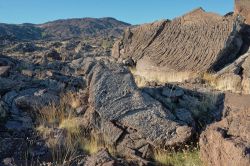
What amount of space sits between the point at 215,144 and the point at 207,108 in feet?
10.6

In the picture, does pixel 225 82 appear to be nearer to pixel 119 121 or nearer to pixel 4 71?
pixel 119 121

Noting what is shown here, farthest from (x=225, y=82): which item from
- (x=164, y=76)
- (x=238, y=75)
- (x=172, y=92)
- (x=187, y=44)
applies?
(x=187, y=44)

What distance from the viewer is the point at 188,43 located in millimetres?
14797

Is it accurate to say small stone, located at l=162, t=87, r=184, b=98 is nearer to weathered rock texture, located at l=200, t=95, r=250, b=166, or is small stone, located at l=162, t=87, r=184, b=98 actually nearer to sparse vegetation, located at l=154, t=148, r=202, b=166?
sparse vegetation, located at l=154, t=148, r=202, b=166

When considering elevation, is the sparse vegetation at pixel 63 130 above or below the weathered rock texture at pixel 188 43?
below

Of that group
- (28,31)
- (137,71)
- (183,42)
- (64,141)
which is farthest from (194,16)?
(28,31)

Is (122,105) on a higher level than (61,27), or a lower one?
lower

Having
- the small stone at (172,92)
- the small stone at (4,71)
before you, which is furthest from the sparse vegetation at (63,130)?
the small stone at (4,71)

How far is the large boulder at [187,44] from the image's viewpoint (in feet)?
46.0

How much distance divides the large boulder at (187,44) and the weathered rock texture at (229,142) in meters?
6.78

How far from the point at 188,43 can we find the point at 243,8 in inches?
121

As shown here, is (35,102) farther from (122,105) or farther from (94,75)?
(122,105)

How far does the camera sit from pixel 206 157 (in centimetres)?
641

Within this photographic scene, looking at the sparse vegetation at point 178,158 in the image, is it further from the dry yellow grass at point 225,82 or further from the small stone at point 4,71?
the small stone at point 4,71
